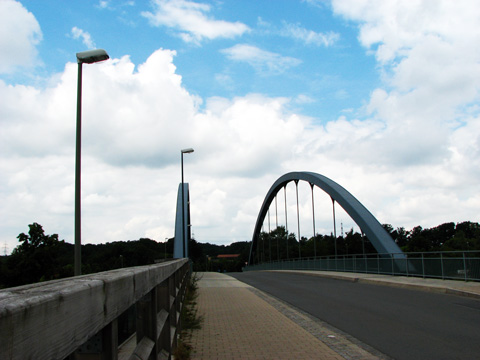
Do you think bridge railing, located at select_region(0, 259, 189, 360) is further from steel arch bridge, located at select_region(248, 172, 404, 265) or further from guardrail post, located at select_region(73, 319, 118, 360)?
steel arch bridge, located at select_region(248, 172, 404, 265)

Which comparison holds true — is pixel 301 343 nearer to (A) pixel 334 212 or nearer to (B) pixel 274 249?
(A) pixel 334 212

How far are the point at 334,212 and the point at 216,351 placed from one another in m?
28.0

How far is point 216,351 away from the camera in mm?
6805

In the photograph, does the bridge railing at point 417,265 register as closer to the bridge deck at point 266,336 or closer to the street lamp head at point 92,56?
the bridge deck at point 266,336

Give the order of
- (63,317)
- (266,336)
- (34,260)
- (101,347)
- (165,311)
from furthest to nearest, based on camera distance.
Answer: (34,260), (266,336), (165,311), (101,347), (63,317)

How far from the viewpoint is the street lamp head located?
965 cm

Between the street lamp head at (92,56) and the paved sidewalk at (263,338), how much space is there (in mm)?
5411

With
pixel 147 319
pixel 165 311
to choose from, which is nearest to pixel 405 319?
pixel 165 311

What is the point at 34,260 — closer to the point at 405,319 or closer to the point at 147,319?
the point at 405,319

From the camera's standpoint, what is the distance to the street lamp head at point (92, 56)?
965 cm

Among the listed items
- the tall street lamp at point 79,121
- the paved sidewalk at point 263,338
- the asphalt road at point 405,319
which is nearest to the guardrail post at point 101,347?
the paved sidewalk at point 263,338

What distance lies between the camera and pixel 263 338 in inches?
308

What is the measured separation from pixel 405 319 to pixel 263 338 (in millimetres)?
3478

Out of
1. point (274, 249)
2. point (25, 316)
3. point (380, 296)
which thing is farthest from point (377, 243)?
point (274, 249)
